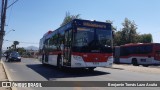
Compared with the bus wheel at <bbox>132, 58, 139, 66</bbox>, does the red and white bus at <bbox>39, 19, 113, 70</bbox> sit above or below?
above

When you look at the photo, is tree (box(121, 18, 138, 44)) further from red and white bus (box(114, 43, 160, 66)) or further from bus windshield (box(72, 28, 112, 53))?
bus windshield (box(72, 28, 112, 53))

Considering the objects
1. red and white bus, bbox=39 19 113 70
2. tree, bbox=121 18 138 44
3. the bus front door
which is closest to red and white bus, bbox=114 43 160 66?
red and white bus, bbox=39 19 113 70

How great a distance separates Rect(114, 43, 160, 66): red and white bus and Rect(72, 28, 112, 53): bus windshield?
58.7ft

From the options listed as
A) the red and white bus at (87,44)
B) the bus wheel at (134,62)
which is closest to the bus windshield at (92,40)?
the red and white bus at (87,44)

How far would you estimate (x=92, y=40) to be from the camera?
20.6 m

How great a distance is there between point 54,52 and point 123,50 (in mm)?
21262

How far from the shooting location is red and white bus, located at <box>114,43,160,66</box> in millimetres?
37906

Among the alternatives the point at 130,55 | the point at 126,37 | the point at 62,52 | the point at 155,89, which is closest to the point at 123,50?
the point at 130,55

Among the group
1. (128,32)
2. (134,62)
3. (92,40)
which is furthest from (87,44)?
(128,32)

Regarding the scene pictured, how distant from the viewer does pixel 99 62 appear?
2109 centimetres

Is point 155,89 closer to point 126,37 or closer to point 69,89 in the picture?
point 69,89

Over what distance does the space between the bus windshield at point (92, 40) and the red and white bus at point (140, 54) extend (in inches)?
704

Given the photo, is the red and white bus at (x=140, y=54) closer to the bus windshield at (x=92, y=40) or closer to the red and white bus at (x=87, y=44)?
the red and white bus at (x=87, y=44)

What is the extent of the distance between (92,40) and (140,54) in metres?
20.7
